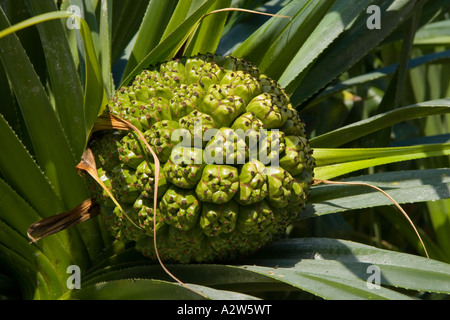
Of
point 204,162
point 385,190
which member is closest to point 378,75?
point 385,190

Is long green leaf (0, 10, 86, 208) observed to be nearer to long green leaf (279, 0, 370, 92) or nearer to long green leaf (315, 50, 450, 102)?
long green leaf (279, 0, 370, 92)

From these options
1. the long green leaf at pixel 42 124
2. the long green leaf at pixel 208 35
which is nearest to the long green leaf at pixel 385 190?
the long green leaf at pixel 208 35

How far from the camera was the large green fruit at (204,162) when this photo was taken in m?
1.04

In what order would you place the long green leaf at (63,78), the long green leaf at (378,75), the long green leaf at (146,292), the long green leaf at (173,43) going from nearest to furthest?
the long green leaf at (146,292), the long green leaf at (173,43), the long green leaf at (63,78), the long green leaf at (378,75)

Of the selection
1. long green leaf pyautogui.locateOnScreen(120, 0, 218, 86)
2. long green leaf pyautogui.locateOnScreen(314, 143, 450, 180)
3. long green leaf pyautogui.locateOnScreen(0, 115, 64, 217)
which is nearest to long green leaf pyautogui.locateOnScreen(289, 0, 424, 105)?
long green leaf pyautogui.locateOnScreen(314, 143, 450, 180)

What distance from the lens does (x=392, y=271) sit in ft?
3.55

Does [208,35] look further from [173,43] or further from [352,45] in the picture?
[352,45]

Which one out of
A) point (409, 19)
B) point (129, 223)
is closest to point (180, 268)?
point (129, 223)

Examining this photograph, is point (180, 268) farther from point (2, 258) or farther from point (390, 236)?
point (390, 236)

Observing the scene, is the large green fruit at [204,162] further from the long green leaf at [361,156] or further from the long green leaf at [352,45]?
the long green leaf at [352,45]

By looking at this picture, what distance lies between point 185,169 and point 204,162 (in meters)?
0.04

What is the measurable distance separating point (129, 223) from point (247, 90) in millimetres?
363

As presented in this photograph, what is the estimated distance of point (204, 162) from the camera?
1.05 m

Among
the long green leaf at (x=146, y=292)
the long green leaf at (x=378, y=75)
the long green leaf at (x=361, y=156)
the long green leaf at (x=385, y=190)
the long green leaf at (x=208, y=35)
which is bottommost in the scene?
the long green leaf at (x=146, y=292)
